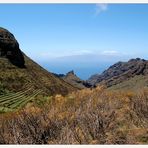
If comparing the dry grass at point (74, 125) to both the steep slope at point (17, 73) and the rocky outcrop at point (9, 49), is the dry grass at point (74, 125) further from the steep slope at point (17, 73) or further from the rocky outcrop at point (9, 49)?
the rocky outcrop at point (9, 49)

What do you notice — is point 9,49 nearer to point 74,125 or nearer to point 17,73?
point 17,73

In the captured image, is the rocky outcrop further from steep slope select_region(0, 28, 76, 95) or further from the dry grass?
the dry grass

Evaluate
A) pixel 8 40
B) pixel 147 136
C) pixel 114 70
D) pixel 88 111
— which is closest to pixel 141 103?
pixel 88 111

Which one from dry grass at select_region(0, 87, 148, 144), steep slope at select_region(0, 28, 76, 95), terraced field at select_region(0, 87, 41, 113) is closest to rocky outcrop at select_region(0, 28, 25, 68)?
steep slope at select_region(0, 28, 76, 95)

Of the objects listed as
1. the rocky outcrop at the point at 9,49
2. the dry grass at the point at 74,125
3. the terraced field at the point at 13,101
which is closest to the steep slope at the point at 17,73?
the rocky outcrop at the point at 9,49

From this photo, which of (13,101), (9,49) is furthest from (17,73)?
(13,101)
